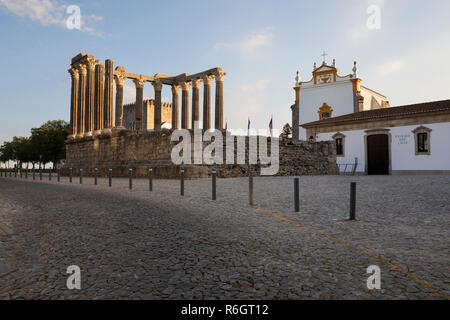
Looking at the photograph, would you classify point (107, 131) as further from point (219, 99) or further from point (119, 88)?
point (219, 99)

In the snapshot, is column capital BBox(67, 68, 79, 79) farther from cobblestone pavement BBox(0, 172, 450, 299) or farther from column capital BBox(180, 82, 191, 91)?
cobblestone pavement BBox(0, 172, 450, 299)

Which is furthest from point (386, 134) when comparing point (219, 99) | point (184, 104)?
point (184, 104)

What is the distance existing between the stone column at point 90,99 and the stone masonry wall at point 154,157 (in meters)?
0.97

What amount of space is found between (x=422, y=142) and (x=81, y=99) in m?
28.1

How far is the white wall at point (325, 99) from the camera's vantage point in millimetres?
35875

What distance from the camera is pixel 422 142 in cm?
2492

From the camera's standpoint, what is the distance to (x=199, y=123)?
99.1ft

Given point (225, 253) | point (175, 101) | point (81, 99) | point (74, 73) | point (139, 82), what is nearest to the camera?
point (225, 253)

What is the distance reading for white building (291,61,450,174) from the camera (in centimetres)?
2411

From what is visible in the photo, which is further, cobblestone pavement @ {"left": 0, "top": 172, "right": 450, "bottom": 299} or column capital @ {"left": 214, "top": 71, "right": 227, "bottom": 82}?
column capital @ {"left": 214, "top": 71, "right": 227, "bottom": 82}

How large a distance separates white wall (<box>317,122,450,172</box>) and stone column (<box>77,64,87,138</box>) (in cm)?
2301

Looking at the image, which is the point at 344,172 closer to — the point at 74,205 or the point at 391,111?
the point at 391,111

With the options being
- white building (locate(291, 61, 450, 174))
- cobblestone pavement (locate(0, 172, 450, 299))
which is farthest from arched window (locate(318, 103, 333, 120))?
cobblestone pavement (locate(0, 172, 450, 299))
